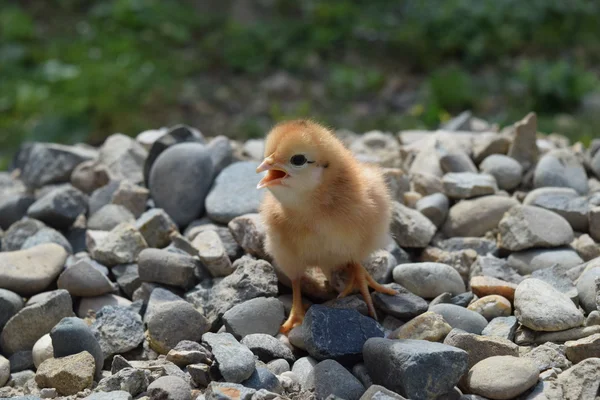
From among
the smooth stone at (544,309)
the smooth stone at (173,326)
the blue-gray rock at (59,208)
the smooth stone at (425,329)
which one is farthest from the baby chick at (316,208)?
the blue-gray rock at (59,208)

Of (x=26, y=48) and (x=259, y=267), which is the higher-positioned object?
(x=259, y=267)

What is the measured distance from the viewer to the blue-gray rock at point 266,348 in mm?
3209

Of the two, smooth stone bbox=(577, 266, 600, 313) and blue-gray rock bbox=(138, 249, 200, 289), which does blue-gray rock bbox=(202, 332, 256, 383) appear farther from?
smooth stone bbox=(577, 266, 600, 313)

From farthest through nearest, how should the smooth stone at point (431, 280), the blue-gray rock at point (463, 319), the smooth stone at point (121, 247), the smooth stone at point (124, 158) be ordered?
1. the smooth stone at point (124, 158)
2. the smooth stone at point (121, 247)
3. the smooth stone at point (431, 280)
4. the blue-gray rock at point (463, 319)

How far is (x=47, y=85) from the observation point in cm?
822

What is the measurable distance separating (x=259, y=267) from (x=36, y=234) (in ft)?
4.24

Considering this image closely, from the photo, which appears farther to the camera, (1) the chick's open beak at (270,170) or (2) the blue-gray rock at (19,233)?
(2) the blue-gray rock at (19,233)

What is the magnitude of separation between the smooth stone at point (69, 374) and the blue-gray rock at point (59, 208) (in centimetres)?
132

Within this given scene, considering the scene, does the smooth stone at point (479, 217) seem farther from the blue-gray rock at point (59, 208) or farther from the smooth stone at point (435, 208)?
the blue-gray rock at point (59, 208)

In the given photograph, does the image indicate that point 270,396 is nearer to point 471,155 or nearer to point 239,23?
point 471,155

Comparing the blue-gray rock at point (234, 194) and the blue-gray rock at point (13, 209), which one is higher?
the blue-gray rock at point (234, 194)

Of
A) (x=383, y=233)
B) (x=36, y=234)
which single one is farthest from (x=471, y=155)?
(x=36, y=234)

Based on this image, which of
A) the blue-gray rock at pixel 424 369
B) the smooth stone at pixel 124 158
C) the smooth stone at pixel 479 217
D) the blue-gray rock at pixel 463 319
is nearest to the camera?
the blue-gray rock at pixel 424 369

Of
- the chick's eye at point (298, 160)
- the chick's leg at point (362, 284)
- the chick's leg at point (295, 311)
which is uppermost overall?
the chick's eye at point (298, 160)
